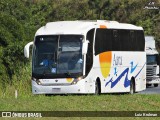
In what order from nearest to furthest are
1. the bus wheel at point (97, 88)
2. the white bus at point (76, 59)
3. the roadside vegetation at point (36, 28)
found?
the roadside vegetation at point (36, 28) < the white bus at point (76, 59) < the bus wheel at point (97, 88)

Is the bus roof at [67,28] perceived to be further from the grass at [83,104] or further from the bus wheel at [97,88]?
the grass at [83,104]

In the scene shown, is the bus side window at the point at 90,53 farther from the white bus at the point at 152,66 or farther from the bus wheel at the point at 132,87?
the white bus at the point at 152,66

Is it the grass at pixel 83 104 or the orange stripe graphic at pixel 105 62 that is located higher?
the orange stripe graphic at pixel 105 62

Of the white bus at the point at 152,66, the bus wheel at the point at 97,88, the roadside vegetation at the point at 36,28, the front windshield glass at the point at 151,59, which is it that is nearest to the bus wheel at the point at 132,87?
the bus wheel at the point at 97,88

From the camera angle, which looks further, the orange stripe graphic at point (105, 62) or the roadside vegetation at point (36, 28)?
the orange stripe graphic at point (105, 62)

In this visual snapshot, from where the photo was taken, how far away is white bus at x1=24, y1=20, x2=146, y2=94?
29.0m

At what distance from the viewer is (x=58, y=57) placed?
29.1 metres

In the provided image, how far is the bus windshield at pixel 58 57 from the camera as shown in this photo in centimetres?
2905

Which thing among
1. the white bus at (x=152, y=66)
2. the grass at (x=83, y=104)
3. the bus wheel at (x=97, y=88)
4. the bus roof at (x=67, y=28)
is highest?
the bus roof at (x=67, y=28)

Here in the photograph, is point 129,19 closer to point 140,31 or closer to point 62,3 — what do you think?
point 62,3

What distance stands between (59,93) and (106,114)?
10106 millimetres

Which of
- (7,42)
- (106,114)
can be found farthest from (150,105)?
(7,42)

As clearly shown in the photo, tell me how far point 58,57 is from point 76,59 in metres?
0.79

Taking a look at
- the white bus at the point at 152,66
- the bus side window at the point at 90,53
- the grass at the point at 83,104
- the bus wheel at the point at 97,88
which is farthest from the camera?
the white bus at the point at 152,66
